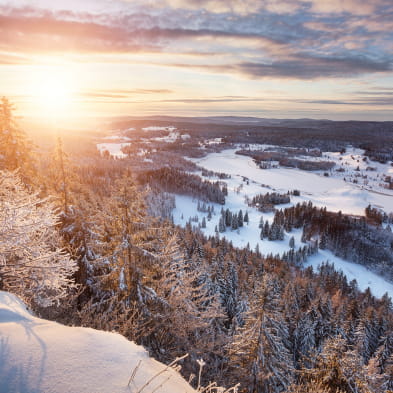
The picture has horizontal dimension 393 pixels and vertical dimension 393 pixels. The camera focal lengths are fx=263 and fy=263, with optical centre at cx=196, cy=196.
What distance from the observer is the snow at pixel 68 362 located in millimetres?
3553

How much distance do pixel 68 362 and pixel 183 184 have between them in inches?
7138

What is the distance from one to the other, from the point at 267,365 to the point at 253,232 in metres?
113

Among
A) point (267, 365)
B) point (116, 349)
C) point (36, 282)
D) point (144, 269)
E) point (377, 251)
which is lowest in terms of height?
point (377, 251)

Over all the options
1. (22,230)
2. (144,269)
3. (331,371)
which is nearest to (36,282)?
(22,230)

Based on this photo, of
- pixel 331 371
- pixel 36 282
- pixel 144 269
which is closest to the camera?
pixel 36 282

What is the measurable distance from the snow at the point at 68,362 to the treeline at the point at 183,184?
16141 cm

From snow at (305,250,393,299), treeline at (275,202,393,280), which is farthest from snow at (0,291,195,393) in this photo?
treeline at (275,202,393,280)

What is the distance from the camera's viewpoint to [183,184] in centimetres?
18488

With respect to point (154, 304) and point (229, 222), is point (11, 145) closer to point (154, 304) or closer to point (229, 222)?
point (154, 304)

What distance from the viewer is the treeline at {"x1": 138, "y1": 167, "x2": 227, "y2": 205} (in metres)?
172

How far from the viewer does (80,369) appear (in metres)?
3.95

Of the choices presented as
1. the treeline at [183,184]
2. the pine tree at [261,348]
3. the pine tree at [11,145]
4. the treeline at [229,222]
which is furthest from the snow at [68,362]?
the treeline at [183,184]

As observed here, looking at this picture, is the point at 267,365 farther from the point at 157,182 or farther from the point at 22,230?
the point at 157,182

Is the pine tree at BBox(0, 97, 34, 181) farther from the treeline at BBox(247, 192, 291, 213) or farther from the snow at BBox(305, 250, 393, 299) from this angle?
the treeline at BBox(247, 192, 291, 213)
